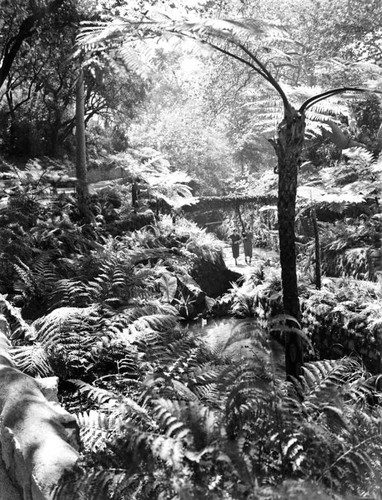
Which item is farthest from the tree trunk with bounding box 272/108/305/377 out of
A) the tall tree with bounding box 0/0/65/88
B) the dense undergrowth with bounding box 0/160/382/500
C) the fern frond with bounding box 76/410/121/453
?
the tall tree with bounding box 0/0/65/88

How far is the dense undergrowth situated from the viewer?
1.46 meters

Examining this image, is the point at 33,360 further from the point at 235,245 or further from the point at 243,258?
the point at 243,258

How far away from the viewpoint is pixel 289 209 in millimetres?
3432

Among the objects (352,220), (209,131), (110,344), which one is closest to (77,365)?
(110,344)

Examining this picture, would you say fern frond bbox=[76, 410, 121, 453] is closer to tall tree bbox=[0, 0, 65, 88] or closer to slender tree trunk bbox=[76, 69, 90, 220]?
slender tree trunk bbox=[76, 69, 90, 220]

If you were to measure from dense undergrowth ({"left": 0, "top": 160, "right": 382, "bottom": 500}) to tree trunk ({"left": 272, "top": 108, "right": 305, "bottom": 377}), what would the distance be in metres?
0.19

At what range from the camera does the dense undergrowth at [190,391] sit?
1.46 meters

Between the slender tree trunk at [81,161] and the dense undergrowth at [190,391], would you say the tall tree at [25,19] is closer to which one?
the slender tree trunk at [81,161]

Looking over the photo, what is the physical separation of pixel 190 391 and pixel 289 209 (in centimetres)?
166

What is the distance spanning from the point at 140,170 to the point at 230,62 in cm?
640

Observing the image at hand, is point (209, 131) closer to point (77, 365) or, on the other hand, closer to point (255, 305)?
point (255, 305)

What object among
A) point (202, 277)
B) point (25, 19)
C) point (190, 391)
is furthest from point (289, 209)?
point (25, 19)

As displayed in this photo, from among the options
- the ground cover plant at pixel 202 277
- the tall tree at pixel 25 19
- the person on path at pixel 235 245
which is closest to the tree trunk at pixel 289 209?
the ground cover plant at pixel 202 277

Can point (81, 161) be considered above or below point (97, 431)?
above
